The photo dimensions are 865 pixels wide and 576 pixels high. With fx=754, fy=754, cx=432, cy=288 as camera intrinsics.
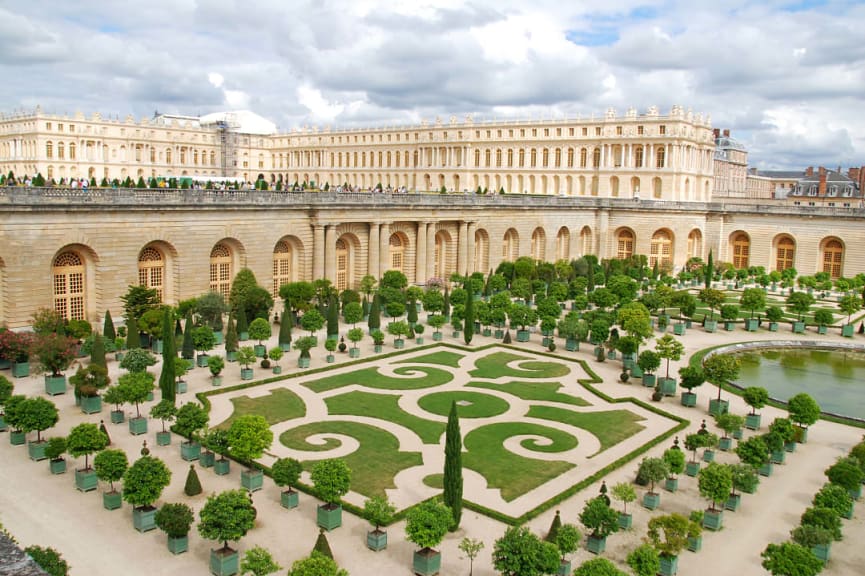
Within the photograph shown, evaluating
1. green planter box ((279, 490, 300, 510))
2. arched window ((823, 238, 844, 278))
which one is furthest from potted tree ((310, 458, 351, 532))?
arched window ((823, 238, 844, 278))

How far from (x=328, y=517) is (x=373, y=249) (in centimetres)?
3460

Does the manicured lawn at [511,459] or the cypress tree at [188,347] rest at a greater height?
the cypress tree at [188,347]

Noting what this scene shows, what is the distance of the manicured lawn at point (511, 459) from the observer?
873 inches

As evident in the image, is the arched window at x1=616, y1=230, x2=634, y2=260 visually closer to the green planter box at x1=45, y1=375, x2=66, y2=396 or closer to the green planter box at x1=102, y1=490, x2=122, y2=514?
the green planter box at x1=45, y1=375, x2=66, y2=396

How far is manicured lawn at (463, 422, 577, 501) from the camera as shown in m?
22.2

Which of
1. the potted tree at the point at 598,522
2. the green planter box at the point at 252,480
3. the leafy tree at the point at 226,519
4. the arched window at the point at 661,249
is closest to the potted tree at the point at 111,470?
the green planter box at the point at 252,480

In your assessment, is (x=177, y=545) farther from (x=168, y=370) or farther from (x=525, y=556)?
(x=168, y=370)

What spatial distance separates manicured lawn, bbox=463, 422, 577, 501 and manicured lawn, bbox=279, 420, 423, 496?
6.84ft

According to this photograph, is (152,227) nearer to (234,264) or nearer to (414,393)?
(234,264)

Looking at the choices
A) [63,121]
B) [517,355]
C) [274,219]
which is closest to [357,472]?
[517,355]

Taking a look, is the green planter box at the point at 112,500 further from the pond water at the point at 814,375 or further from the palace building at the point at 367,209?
the pond water at the point at 814,375

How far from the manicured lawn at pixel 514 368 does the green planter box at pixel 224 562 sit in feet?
59.1

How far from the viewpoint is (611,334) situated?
3834cm

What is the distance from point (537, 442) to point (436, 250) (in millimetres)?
35661
